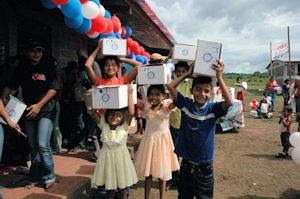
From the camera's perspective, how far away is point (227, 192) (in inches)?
146

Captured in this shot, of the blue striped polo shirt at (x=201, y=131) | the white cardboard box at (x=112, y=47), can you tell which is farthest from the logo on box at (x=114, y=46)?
the blue striped polo shirt at (x=201, y=131)

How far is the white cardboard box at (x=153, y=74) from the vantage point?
8.41 ft

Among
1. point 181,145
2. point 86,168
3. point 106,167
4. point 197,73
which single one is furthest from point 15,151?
point 197,73

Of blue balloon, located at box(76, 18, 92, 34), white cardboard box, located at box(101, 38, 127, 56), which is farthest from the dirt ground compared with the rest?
blue balloon, located at box(76, 18, 92, 34)

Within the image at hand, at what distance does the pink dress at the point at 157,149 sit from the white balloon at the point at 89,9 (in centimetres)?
156

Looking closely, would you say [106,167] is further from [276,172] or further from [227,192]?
[276,172]

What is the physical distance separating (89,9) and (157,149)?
214 centimetres

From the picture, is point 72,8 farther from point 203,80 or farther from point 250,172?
point 250,172

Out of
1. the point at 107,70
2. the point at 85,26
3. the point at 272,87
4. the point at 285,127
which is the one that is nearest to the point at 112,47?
the point at 107,70

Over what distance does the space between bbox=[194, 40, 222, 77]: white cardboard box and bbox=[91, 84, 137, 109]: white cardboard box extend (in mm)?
786

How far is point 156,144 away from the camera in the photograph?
3.07 metres

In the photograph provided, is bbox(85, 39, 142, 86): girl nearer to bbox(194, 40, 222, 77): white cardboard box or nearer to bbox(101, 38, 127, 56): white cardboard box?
bbox(101, 38, 127, 56): white cardboard box

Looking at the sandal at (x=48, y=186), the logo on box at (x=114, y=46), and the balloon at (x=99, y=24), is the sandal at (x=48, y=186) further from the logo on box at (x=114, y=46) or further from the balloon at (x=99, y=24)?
the balloon at (x=99, y=24)

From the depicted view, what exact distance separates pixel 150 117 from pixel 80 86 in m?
2.06
